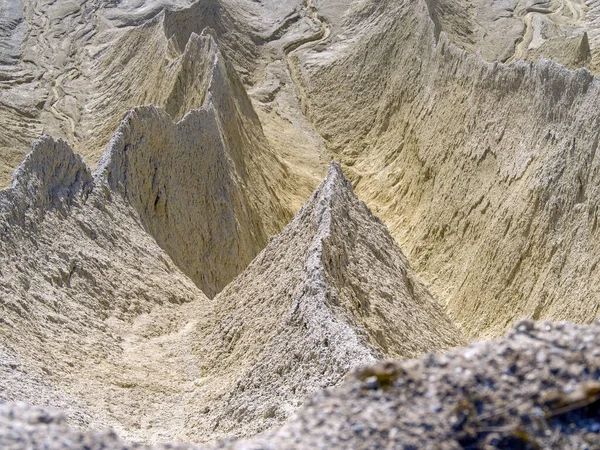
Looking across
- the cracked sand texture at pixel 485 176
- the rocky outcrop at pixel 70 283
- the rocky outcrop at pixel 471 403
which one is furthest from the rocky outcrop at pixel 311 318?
the rocky outcrop at pixel 471 403

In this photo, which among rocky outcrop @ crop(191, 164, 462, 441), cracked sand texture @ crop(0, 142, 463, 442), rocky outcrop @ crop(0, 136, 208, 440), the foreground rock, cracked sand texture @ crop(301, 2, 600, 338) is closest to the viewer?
the foreground rock

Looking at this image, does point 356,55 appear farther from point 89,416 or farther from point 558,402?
point 558,402

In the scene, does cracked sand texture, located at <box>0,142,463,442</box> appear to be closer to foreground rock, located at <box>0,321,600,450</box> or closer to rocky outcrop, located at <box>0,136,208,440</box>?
rocky outcrop, located at <box>0,136,208,440</box>

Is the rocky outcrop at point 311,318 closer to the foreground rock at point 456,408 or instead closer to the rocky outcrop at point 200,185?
the rocky outcrop at point 200,185

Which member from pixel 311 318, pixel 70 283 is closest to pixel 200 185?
pixel 70 283

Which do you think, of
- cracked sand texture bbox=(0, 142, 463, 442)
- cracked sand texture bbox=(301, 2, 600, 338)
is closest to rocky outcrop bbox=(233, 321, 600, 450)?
cracked sand texture bbox=(0, 142, 463, 442)

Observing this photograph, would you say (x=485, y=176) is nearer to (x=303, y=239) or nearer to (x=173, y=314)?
(x=303, y=239)
